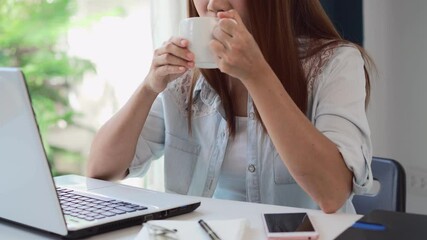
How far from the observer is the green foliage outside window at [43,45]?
1972 mm

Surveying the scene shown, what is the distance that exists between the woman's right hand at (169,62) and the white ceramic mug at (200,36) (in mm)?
14

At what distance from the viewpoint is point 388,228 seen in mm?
636

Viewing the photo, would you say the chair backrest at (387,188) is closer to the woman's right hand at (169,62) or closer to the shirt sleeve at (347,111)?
the shirt sleeve at (347,111)

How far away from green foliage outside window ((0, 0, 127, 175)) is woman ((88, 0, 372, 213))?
2.73 feet

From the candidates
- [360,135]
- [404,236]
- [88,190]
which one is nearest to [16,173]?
[88,190]

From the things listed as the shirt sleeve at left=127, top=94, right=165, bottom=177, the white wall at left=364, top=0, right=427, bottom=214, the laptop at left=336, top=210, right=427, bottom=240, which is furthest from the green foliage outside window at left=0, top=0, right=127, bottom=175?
the laptop at left=336, top=210, right=427, bottom=240

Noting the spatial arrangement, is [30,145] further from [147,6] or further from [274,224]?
[147,6]

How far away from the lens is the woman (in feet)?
2.92

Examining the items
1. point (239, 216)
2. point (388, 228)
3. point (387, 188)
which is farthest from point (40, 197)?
point (387, 188)

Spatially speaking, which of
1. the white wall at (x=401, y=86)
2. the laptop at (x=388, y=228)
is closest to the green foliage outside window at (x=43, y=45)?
the white wall at (x=401, y=86)

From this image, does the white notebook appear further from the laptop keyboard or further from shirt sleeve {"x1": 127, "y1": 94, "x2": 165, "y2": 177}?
shirt sleeve {"x1": 127, "y1": 94, "x2": 165, "y2": 177}

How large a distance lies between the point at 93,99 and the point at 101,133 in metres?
0.90

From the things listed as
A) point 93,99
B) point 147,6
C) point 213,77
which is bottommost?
point 93,99

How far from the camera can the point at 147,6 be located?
74.8 inches
